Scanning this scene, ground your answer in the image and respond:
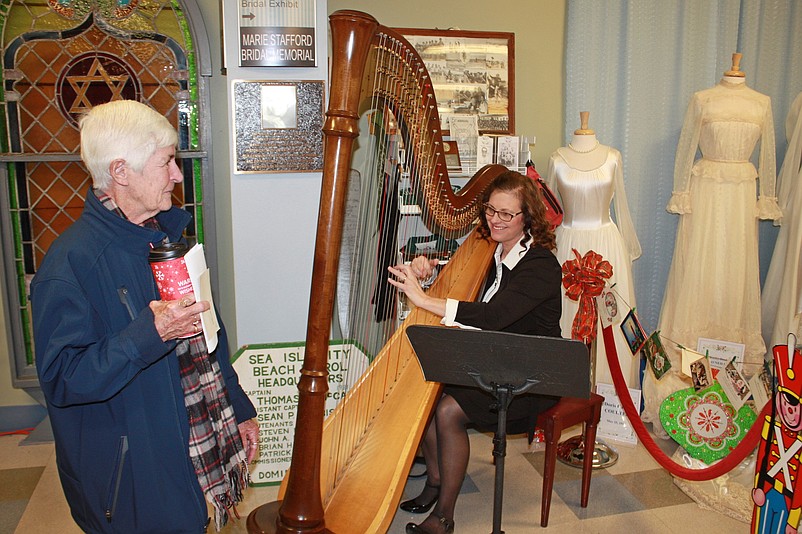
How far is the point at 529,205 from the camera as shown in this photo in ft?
7.97

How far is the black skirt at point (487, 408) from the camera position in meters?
2.40

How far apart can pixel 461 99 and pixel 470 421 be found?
1848 millimetres

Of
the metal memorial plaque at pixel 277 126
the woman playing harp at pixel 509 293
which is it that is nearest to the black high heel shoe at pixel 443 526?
the woman playing harp at pixel 509 293

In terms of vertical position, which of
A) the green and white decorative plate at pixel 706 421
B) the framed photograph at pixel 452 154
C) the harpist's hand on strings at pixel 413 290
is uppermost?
the framed photograph at pixel 452 154

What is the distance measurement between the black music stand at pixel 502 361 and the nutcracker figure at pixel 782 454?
2.12 feet

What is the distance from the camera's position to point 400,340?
233cm

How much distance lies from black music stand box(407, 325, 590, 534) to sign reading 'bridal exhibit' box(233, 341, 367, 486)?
84 centimetres

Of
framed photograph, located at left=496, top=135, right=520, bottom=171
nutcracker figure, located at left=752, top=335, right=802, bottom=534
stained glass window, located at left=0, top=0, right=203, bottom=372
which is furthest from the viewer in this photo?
framed photograph, located at left=496, top=135, right=520, bottom=171

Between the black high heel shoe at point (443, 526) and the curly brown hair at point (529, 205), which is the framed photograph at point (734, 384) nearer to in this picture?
the curly brown hair at point (529, 205)

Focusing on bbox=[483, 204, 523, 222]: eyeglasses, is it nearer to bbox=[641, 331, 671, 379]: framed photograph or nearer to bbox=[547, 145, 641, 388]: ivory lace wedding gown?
bbox=[641, 331, 671, 379]: framed photograph

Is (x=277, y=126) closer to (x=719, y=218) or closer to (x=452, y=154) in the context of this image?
(x=452, y=154)

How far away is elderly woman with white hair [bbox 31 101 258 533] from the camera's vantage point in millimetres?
1223

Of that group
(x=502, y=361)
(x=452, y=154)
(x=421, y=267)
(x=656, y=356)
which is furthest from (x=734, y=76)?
(x=502, y=361)

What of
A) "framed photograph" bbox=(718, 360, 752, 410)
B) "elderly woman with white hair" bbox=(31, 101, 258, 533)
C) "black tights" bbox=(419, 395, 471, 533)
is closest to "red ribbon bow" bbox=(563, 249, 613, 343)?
"framed photograph" bbox=(718, 360, 752, 410)
